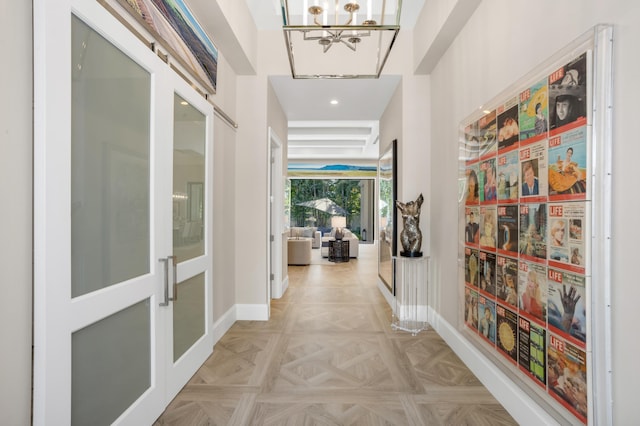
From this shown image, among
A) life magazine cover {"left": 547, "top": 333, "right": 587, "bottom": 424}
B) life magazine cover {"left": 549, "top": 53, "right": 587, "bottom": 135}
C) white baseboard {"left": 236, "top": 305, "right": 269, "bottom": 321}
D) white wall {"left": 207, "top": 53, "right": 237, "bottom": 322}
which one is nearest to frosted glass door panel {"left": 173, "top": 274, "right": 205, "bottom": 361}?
white wall {"left": 207, "top": 53, "right": 237, "bottom": 322}

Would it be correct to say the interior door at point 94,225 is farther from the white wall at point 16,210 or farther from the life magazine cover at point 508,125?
the life magazine cover at point 508,125

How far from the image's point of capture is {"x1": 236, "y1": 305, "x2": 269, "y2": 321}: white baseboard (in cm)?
396

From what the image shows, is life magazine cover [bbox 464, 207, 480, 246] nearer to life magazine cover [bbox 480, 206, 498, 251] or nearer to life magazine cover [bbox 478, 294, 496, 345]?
life magazine cover [bbox 480, 206, 498, 251]

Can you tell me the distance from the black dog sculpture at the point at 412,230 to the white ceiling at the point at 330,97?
156cm

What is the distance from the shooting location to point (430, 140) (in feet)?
12.7

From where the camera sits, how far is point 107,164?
5.38 feet

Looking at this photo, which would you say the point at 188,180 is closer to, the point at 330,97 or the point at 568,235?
the point at 568,235

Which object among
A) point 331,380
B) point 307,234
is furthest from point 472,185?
point 307,234

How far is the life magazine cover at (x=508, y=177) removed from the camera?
2.04 meters

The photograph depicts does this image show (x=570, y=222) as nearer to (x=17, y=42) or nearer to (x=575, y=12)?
(x=575, y=12)

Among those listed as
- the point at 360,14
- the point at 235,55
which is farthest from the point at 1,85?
the point at 360,14

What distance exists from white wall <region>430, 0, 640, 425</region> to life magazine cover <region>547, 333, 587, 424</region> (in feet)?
0.49

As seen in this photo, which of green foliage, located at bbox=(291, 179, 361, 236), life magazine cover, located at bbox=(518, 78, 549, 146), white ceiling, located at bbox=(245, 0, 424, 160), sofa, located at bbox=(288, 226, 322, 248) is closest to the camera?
life magazine cover, located at bbox=(518, 78, 549, 146)

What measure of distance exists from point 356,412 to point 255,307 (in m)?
2.04
